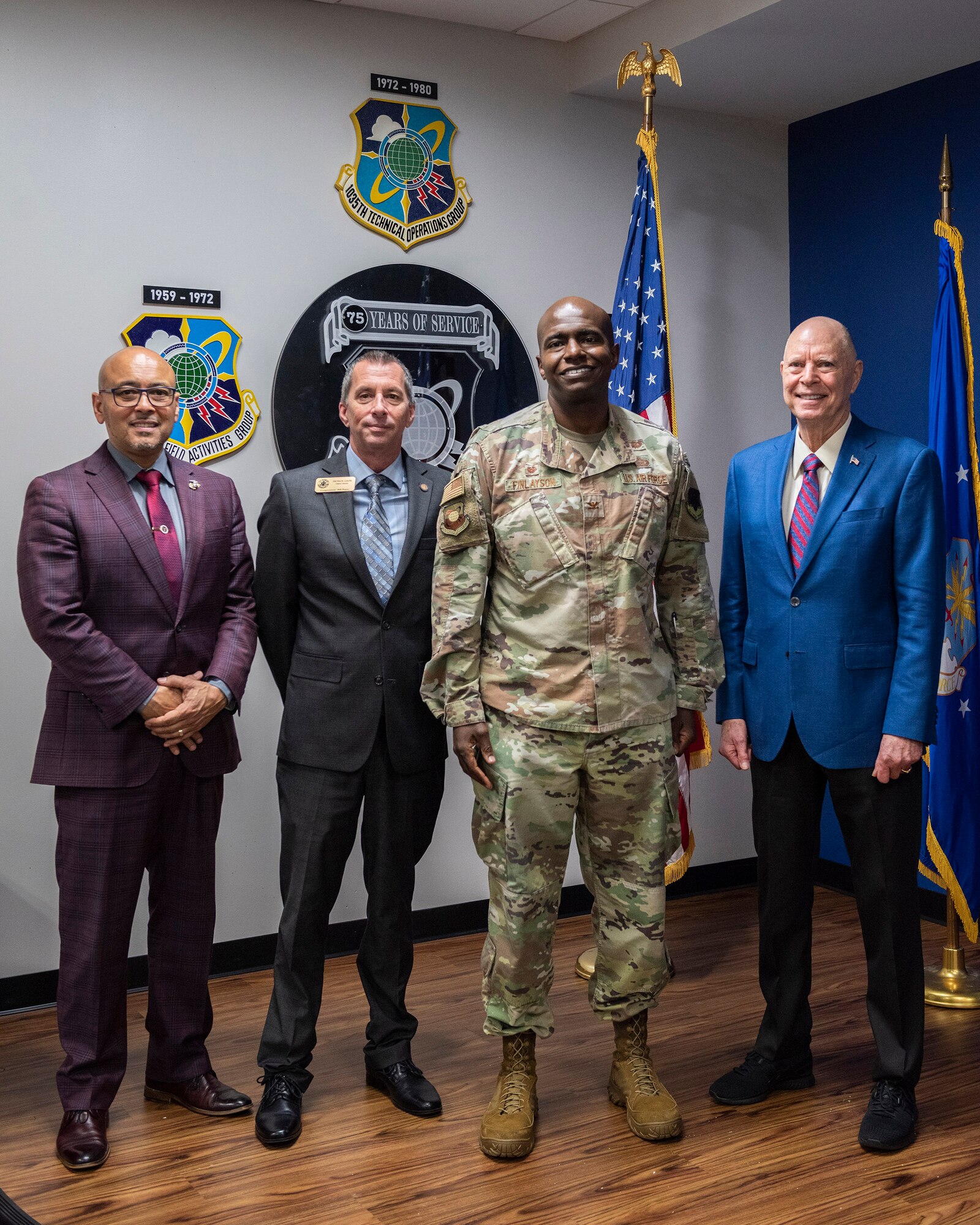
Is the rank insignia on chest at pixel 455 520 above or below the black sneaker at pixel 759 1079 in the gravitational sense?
above

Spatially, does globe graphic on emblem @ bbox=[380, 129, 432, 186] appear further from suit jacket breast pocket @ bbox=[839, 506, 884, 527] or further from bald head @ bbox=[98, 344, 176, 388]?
suit jacket breast pocket @ bbox=[839, 506, 884, 527]

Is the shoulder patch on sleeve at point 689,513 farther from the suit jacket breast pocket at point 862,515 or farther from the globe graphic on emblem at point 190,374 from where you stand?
the globe graphic on emblem at point 190,374

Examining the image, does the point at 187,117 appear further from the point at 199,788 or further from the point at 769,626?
the point at 769,626

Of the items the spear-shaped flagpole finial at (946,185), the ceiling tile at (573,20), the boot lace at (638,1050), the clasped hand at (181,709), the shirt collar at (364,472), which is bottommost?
the boot lace at (638,1050)

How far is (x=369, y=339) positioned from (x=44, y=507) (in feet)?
5.12

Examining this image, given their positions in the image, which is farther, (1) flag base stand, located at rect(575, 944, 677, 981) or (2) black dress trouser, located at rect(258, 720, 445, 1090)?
(1) flag base stand, located at rect(575, 944, 677, 981)

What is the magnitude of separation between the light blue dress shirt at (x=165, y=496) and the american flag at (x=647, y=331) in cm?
162

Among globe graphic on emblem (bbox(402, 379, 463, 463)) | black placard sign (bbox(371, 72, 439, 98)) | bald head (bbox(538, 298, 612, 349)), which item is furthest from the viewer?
globe graphic on emblem (bbox(402, 379, 463, 463))

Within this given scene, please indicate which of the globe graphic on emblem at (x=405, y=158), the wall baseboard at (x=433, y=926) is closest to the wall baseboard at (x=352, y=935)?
the wall baseboard at (x=433, y=926)

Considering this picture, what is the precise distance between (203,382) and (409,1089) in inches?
81.5

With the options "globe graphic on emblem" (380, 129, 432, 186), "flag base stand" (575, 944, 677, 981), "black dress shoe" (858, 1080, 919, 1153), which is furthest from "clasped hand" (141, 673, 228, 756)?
"globe graphic on emblem" (380, 129, 432, 186)

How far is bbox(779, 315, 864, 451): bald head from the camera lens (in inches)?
108

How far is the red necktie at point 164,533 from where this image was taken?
2730 mm

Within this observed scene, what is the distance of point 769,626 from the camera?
9.27ft
